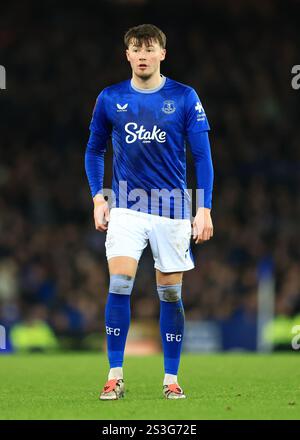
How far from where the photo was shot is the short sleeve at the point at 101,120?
310 inches

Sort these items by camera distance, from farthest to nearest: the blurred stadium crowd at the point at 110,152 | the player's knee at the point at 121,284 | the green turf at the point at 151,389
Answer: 1. the blurred stadium crowd at the point at 110,152
2. the player's knee at the point at 121,284
3. the green turf at the point at 151,389

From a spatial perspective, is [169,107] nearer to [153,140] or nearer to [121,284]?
[153,140]

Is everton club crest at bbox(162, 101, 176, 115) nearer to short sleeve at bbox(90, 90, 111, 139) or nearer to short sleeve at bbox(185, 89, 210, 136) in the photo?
short sleeve at bbox(185, 89, 210, 136)

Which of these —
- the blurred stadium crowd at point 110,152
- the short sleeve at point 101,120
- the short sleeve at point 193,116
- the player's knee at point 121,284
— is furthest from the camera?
the blurred stadium crowd at point 110,152

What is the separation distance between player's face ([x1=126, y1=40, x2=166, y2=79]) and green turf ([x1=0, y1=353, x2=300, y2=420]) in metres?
2.19

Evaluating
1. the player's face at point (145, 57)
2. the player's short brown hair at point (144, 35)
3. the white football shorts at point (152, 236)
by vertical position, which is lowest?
the white football shorts at point (152, 236)

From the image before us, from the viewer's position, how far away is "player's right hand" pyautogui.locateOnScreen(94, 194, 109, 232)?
7.78 m

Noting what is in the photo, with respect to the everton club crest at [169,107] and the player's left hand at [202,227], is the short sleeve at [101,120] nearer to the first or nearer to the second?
the everton club crest at [169,107]

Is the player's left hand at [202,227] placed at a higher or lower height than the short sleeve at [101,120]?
lower

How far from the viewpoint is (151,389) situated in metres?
8.35

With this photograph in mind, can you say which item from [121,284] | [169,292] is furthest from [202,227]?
[121,284]

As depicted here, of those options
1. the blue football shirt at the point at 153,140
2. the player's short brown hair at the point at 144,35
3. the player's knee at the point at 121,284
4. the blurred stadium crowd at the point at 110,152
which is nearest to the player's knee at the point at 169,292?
the player's knee at the point at 121,284

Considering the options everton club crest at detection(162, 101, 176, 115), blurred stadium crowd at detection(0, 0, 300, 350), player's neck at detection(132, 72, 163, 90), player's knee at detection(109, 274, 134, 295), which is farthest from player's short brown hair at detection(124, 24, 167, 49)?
blurred stadium crowd at detection(0, 0, 300, 350)
